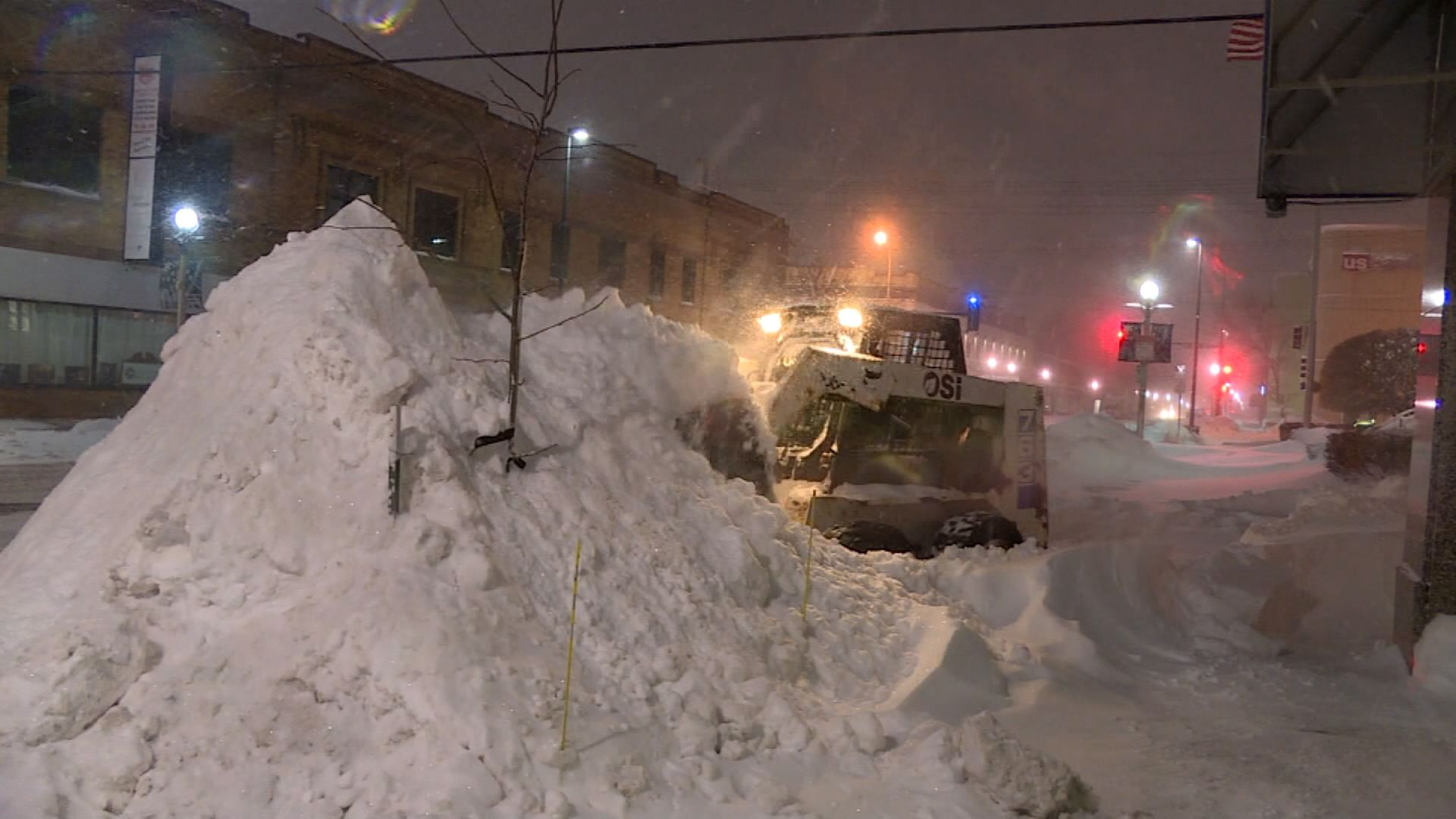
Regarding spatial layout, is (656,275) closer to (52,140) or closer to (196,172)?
(196,172)

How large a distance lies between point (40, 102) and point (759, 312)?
18.5 meters

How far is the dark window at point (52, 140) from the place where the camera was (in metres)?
22.5

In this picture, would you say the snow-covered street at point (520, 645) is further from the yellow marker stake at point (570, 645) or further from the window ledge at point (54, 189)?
the window ledge at point (54, 189)

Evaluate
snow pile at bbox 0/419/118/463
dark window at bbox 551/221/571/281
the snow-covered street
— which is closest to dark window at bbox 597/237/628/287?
dark window at bbox 551/221/571/281

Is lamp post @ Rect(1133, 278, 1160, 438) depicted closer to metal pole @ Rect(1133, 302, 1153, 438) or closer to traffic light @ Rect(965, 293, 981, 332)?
metal pole @ Rect(1133, 302, 1153, 438)

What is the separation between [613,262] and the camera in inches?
1419

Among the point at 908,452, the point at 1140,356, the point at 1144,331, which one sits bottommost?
the point at 908,452

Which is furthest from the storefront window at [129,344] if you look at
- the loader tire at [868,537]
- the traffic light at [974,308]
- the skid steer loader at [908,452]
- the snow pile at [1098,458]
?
the snow pile at [1098,458]

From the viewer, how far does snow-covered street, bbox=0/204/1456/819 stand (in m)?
4.62

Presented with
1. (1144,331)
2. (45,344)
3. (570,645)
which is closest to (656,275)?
(1144,331)

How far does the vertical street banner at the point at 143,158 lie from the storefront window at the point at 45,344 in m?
2.03

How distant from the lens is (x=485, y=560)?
18.3 feet

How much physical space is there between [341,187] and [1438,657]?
25893mm

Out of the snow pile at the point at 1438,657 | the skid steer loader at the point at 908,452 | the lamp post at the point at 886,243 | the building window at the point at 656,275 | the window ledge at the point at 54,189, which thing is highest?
the lamp post at the point at 886,243
